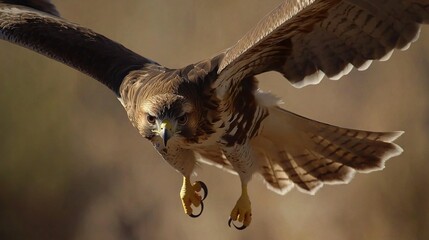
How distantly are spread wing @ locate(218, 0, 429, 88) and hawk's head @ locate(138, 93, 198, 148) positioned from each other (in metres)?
0.17

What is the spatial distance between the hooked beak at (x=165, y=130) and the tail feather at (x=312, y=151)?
67 centimetres

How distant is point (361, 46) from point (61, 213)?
3.25 meters

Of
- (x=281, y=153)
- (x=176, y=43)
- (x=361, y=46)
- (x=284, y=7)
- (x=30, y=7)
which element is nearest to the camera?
(x=284, y=7)

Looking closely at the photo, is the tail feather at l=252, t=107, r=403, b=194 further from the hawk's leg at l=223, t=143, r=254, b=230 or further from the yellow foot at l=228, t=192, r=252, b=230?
the yellow foot at l=228, t=192, r=252, b=230

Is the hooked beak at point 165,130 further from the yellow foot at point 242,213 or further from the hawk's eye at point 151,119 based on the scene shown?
the yellow foot at point 242,213

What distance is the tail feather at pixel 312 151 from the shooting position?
3.59 m

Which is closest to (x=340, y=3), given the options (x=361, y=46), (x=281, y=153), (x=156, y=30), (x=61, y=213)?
(x=361, y=46)

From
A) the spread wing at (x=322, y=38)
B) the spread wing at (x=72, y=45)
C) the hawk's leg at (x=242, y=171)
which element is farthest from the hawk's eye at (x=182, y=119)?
the spread wing at (x=72, y=45)

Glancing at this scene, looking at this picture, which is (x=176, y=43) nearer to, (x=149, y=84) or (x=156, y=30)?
(x=156, y=30)

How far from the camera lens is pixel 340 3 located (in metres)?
2.96

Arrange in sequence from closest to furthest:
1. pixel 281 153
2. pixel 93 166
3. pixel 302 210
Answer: pixel 281 153
pixel 302 210
pixel 93 166

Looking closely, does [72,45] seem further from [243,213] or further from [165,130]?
[243,213]

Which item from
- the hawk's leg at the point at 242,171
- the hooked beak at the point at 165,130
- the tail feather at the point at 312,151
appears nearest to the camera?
the hooked beak at the point at 165,130

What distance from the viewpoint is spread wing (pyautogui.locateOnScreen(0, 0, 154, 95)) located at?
363 centimetres
